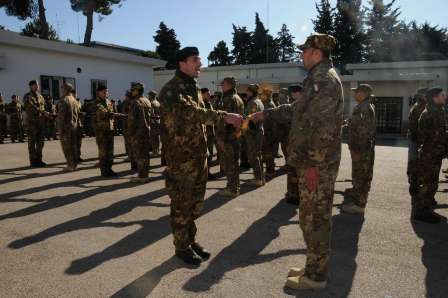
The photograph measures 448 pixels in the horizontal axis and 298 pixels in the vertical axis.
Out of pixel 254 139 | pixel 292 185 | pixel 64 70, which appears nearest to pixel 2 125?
pixel 64 70

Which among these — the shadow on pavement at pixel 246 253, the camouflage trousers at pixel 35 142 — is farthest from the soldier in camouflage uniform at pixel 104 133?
the shadow on pavement at pixel 246 253

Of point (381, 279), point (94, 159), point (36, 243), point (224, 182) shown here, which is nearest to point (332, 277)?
point (381, 279)

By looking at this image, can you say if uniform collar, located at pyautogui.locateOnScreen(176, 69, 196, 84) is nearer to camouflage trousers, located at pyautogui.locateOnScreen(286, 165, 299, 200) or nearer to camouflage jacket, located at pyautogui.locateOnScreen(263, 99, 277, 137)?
camouflage trousers, located at pyautogui.locateOnScreen(286, 165, 299, 200)

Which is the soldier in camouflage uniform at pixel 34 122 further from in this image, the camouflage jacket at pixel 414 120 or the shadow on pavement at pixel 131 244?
the camouflage jacket at pixel 414 120

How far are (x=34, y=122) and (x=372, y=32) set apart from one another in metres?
48.4

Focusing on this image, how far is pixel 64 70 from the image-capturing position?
68.2 feet

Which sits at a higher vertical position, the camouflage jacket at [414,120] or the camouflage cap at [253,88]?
the camouflage cap at [253,88]

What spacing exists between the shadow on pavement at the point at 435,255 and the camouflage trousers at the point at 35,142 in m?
8.88

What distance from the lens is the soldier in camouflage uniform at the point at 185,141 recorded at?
12.5 feet

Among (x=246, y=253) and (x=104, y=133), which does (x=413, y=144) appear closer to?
(x=246, y=253)

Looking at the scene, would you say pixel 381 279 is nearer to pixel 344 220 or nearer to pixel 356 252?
pixel 356 252

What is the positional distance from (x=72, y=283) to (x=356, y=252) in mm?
2989

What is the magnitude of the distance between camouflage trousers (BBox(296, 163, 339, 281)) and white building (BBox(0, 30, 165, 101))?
1850cm

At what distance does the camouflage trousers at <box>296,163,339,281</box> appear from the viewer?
133 inches
